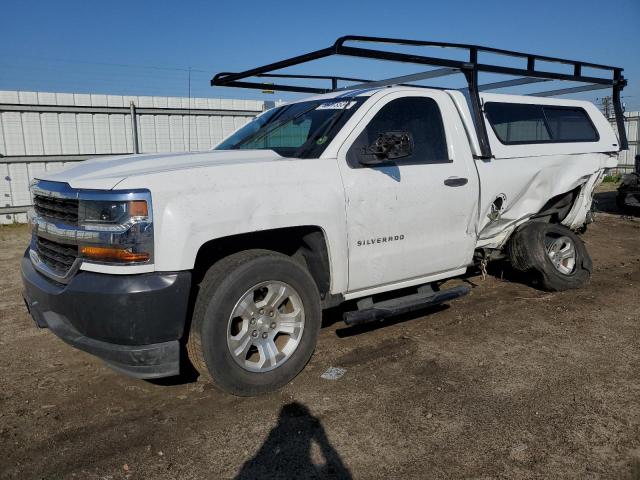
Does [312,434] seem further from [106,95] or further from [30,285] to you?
[106,95]

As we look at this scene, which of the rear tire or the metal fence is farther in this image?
the metal fence

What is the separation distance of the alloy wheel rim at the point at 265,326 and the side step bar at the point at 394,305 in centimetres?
45

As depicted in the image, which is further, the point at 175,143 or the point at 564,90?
the point at 175,143

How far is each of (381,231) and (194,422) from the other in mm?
1883

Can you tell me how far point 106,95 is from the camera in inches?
461

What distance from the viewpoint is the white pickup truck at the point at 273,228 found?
3.03 meters

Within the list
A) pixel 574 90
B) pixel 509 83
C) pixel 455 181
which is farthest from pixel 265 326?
pixel 574 90

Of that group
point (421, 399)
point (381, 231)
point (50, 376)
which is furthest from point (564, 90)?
point (50, 376)

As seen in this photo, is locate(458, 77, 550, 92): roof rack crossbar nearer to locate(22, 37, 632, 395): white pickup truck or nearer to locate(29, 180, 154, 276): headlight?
locate(22, 37, 632, 395): white pickup truck

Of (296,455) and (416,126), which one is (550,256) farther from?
(296,455)

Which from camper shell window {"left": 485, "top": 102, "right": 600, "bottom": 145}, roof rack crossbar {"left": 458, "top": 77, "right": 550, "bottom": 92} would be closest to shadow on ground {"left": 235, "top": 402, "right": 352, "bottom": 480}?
camper shell window {"left": 485, "top": 102, "right": 600, "bottom": 145}

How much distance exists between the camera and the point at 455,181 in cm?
449

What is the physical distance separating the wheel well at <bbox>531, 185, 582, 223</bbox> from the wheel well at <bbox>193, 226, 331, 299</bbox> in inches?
125

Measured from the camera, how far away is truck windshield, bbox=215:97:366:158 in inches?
157
